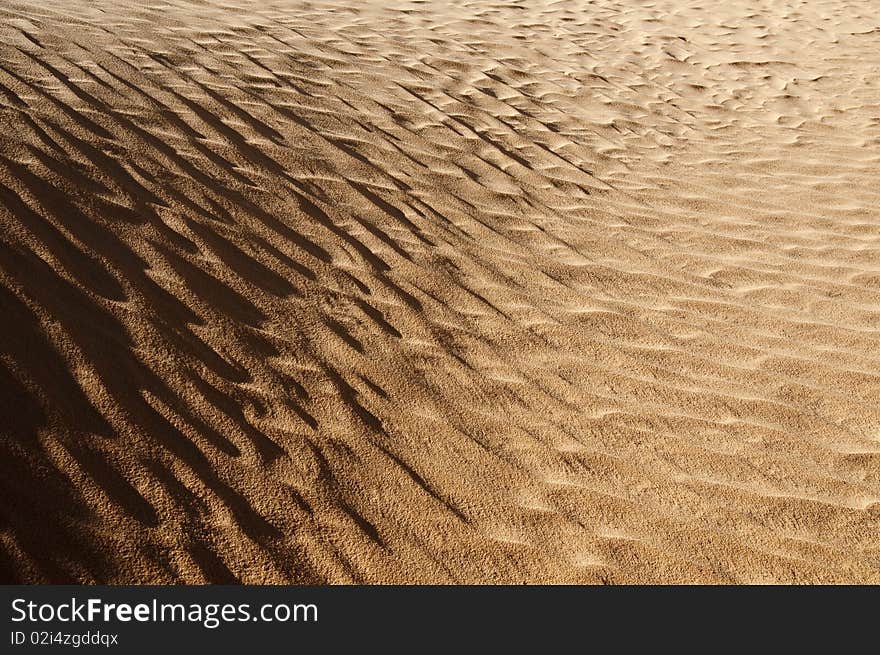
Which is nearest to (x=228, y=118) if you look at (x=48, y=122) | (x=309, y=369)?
(x=48, y=122)

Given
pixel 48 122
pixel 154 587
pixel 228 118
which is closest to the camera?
pixel 154 587

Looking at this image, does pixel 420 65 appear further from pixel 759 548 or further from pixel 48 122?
pixel 759 548

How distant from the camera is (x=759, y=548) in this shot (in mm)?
2439

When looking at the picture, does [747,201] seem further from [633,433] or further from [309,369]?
[309,369]

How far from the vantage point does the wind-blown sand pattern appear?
2.37 meters

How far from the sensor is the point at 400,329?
3264 mm

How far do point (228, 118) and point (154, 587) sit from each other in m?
3.08

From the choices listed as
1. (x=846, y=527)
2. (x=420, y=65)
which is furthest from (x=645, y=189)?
(x=846, y=527)

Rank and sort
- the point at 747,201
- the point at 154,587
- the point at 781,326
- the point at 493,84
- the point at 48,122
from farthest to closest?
the point at 493,84
the point at 747,201
the point at 48,122
the point at 781,326
the point at 154,587

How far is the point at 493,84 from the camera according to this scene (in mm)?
6184

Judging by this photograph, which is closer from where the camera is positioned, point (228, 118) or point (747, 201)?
point (228, 118)

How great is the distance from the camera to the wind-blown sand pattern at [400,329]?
2371mm

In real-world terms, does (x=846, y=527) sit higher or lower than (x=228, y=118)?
lower

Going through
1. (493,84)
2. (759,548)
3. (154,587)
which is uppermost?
(493,84)
